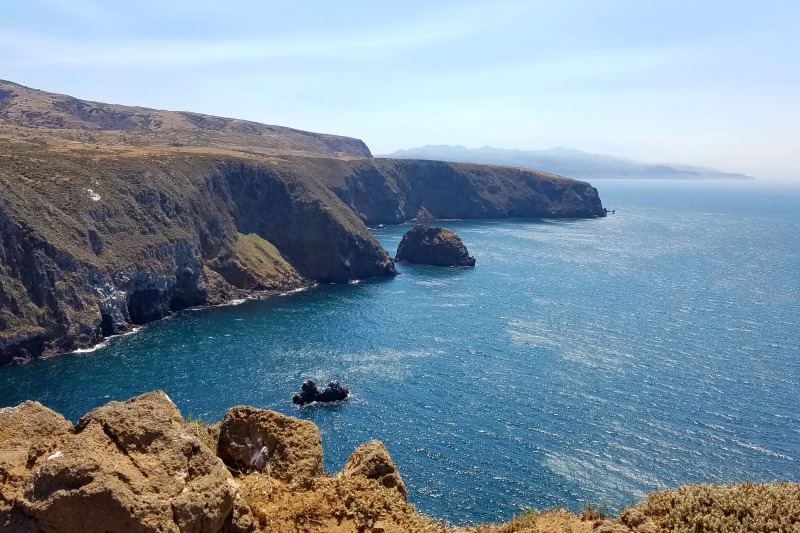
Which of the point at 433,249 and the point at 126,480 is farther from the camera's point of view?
the point at 433,249

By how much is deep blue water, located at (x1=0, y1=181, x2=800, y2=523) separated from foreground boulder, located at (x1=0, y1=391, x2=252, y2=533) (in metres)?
35.4

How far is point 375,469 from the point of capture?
15.8 metres

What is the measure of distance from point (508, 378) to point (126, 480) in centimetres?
6346

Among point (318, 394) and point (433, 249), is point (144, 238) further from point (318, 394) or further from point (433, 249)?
point (433, 249)

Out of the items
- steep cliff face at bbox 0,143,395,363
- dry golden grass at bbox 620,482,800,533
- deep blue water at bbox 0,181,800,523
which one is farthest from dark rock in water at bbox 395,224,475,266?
dry golden grass at bbox 620,482,800,533

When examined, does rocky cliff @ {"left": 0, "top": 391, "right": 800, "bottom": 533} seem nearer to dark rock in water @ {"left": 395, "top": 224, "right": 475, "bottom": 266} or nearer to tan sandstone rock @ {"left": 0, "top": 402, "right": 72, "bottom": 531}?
tan sandstone rock @ {"left": 0, "top": 402, "right": 72, "bottom": 531}

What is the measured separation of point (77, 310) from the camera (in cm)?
8344

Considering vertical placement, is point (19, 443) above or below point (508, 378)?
above

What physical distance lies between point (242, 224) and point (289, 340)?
52.8m

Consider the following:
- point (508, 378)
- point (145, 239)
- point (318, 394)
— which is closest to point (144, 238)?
point (145, 239)

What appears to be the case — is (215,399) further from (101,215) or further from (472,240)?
(472,240)

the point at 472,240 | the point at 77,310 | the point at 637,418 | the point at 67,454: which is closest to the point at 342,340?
the point at 77,310

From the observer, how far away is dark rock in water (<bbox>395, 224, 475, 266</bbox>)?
148m

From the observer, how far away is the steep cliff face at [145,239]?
3221 inches
